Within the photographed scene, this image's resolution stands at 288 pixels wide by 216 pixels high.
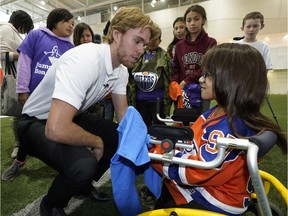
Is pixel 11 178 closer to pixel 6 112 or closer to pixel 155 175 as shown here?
pixel 6 112

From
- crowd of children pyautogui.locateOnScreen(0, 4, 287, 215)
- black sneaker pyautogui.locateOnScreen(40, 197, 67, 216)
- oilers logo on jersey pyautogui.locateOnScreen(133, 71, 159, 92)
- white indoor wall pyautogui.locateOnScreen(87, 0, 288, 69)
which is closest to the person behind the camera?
crowd of children pyautogui.locateOnScreen(0, 4, 287, 215)

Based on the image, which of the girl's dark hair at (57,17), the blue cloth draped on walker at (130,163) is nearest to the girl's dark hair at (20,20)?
the girl's dark hair at (57,17)

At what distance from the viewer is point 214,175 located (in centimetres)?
103

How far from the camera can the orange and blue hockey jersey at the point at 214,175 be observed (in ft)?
3.27

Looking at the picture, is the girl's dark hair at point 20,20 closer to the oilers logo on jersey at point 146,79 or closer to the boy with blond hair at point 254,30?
the oilers logo on jersey at point 146,79

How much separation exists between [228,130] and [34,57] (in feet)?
6.65

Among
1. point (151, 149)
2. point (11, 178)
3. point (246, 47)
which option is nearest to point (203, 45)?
point (246, 47)

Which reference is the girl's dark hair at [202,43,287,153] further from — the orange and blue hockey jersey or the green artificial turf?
the green artificial turf

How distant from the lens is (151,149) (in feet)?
3.86

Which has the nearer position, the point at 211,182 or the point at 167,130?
the point at 167,130

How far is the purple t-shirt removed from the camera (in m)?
2.32

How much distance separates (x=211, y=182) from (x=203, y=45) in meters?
1.83

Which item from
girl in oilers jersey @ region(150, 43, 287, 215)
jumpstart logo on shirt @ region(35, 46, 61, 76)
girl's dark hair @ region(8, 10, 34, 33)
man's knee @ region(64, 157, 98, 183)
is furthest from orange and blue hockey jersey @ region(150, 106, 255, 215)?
girl's dark hair @ region(8, 10, 34, 33)

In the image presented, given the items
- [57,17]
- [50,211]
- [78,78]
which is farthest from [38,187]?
[57,17]
